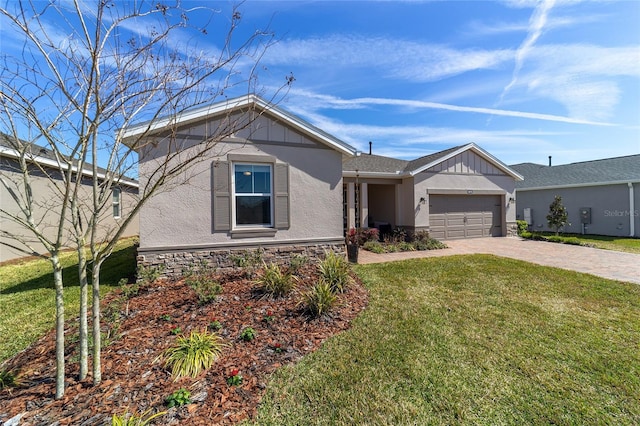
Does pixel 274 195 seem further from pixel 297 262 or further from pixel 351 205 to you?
pixel 351 205

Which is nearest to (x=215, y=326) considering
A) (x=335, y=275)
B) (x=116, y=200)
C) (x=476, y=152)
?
(x=335, y=275)

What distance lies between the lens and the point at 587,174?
16859 millimetres

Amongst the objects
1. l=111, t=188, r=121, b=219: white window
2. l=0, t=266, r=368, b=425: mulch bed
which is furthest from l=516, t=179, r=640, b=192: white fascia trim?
l=111, t=188, r=121, b=219: white window

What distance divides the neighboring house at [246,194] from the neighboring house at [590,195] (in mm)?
17014

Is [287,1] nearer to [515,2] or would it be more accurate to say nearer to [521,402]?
[515,2]

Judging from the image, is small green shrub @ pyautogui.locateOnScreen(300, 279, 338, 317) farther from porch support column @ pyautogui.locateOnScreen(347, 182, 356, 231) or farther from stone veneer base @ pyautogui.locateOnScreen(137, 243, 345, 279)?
porch support column @ pyautogui.locateOnScreen(347, 182, 356, 231)

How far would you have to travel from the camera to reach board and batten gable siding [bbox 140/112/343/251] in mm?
6457

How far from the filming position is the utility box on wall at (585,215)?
1608 centimetres

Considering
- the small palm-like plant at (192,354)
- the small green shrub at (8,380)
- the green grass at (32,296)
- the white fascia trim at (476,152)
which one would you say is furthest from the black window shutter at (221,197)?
the white fascia trim at (476,152)

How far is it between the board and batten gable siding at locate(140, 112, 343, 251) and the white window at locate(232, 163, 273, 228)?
0.68ft

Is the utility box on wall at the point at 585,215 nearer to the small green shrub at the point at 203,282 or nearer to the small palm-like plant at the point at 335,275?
the small palm-like plant at the point at 335,275

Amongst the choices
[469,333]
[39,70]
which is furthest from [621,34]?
[39,70]

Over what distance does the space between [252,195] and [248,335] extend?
13.8ft

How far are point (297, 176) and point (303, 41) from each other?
10.6 ft
